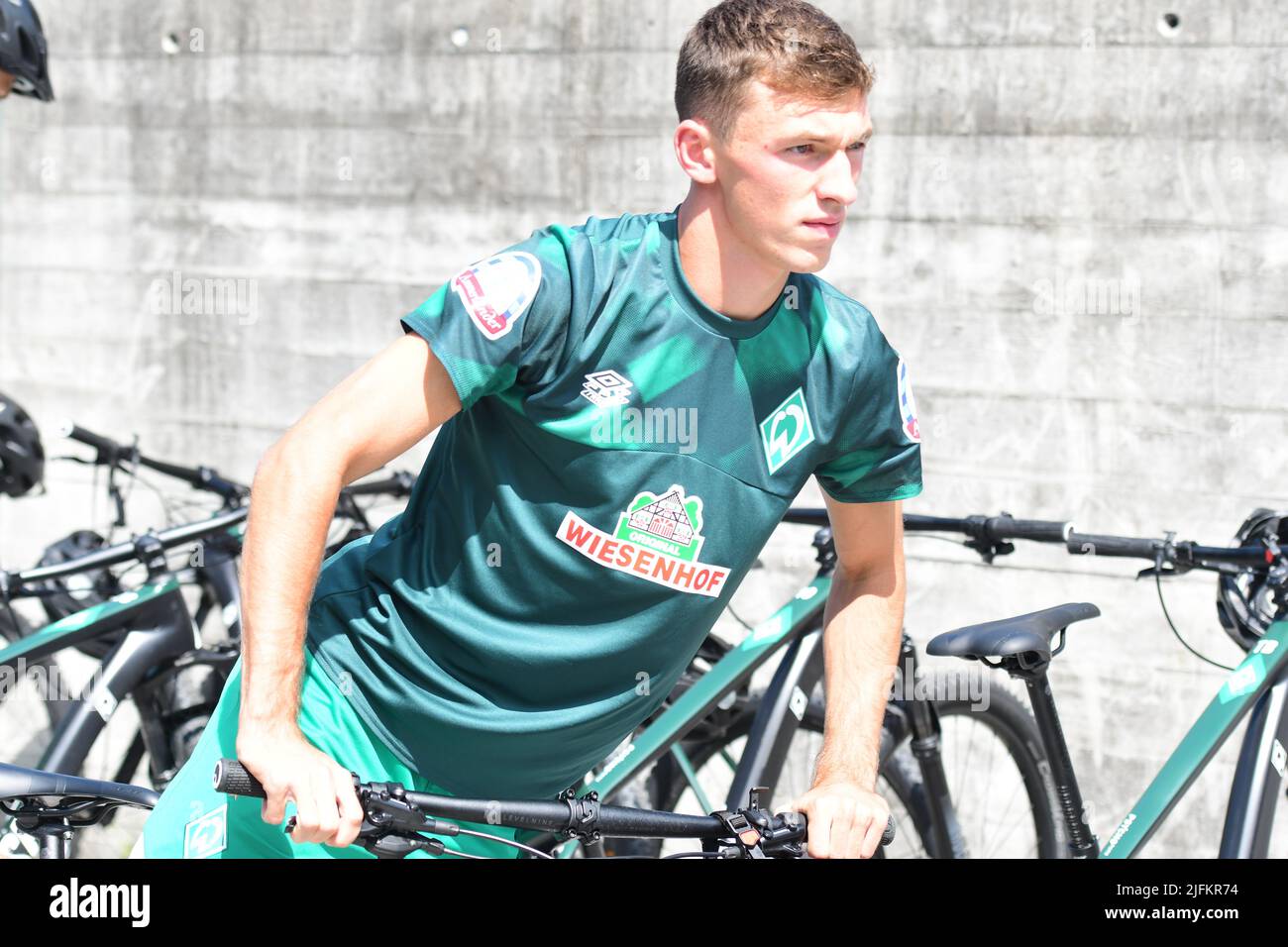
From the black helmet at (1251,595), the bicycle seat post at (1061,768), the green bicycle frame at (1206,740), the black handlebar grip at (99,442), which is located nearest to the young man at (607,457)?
the bicycle seat post at (1061,768)

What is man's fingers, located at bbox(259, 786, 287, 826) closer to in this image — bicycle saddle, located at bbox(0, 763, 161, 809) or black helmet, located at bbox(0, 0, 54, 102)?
bicycle saddle, located at bbox(0, 763, 161, 809)

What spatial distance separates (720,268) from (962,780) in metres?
3.01

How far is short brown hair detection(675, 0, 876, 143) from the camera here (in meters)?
1.87

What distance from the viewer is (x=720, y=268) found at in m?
2.01

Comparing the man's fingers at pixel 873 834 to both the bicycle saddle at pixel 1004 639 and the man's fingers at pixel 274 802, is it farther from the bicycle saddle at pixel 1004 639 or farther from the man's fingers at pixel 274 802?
the man's fingers at pixel 274 802

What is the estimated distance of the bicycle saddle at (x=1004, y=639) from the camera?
8.43 ft

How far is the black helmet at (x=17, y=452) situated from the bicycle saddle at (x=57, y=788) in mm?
2064

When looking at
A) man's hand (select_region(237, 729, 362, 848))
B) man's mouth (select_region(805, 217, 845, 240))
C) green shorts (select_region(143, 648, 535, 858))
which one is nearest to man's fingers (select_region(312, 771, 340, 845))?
man's hand (select_region(237, 729, 362, 848))

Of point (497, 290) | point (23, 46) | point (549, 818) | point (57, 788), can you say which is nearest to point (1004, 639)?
point (549, 818)

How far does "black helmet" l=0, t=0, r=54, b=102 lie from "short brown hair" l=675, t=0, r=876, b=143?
2671mm
